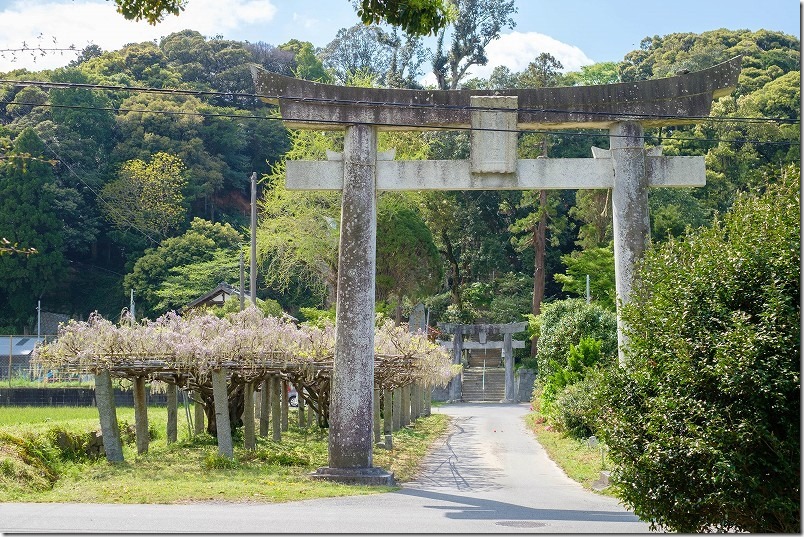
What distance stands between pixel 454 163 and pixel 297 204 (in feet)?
94.5

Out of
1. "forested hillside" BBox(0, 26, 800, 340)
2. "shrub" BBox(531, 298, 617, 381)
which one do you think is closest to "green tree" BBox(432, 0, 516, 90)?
"forested hillside" BBox(0, 26, 800, 340)

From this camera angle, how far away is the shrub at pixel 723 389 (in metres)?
9.12

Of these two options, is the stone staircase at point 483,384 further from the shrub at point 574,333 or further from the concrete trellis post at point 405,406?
the concrete trellis post at point 405,406

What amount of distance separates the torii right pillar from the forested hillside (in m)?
27.4

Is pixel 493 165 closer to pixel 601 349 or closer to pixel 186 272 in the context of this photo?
pixel 601 349

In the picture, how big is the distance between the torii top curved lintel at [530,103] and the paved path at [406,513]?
6.38 meters

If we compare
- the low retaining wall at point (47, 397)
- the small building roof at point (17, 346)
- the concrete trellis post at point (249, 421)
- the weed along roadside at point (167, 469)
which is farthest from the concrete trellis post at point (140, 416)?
the small building roof at point (17, 346)

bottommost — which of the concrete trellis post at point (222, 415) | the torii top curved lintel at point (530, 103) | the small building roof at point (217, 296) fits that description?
the concrete trellis post at point (222, 415)

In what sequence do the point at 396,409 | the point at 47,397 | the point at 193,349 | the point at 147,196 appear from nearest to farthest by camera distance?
1. the point at 193,349
2. the point at 396,409
3. the point at 47,397
4. the point at 147,196

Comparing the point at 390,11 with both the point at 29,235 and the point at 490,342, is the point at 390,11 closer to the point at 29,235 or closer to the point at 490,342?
the point at 490,342

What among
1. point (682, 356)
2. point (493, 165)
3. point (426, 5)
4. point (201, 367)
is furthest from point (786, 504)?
point (201, 367)

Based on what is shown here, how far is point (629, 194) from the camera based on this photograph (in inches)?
→ 695

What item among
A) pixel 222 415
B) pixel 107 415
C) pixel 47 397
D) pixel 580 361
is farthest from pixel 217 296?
pixel 222 415

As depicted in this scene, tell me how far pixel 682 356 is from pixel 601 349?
22457 mm
